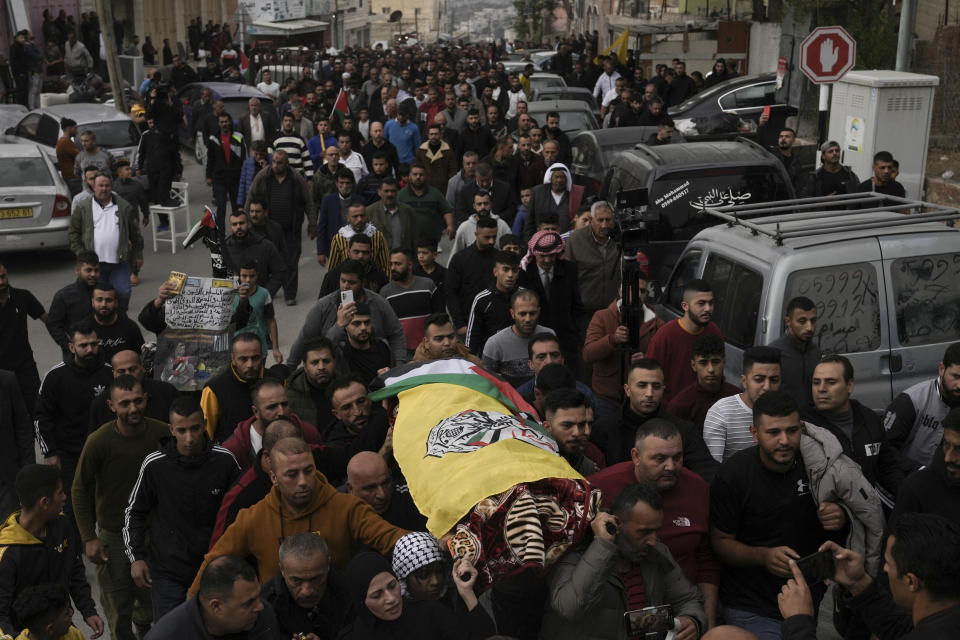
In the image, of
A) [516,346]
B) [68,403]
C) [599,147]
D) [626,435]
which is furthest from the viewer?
[599,147]

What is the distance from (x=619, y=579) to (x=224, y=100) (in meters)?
20.8

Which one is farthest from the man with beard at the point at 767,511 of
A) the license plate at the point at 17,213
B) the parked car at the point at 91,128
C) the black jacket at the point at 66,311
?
the parked car at the point at 91,128

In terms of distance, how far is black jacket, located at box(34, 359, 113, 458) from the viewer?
775 cm

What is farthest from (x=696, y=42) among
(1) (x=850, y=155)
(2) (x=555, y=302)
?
(2) (x=555, y=302)

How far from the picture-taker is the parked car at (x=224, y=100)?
2378 centimetres

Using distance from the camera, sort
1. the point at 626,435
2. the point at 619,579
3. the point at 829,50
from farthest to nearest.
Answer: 1. the point at 829,50
2. the point at 626,435
3. the point at 619,579

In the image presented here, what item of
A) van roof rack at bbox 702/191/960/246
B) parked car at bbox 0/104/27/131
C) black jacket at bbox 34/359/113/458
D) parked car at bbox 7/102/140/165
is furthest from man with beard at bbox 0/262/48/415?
parked car at bbox 0/104/27/131

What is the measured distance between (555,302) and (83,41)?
30814 mm

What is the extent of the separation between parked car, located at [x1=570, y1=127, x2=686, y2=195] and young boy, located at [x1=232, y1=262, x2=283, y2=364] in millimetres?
7121

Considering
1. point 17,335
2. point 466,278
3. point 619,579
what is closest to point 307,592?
point 619,579

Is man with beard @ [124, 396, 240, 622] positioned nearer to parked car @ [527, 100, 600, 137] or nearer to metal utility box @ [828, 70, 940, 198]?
metal utility box @ [828, 70, 940, 198]

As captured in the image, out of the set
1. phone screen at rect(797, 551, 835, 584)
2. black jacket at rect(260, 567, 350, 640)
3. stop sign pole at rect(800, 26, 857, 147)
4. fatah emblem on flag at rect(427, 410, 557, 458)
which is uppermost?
stop sign pole at rect(800, 26, 857, 147)

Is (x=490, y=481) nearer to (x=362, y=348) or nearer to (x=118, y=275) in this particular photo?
(x=362, y=348)

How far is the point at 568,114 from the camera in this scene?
21.4 metres
